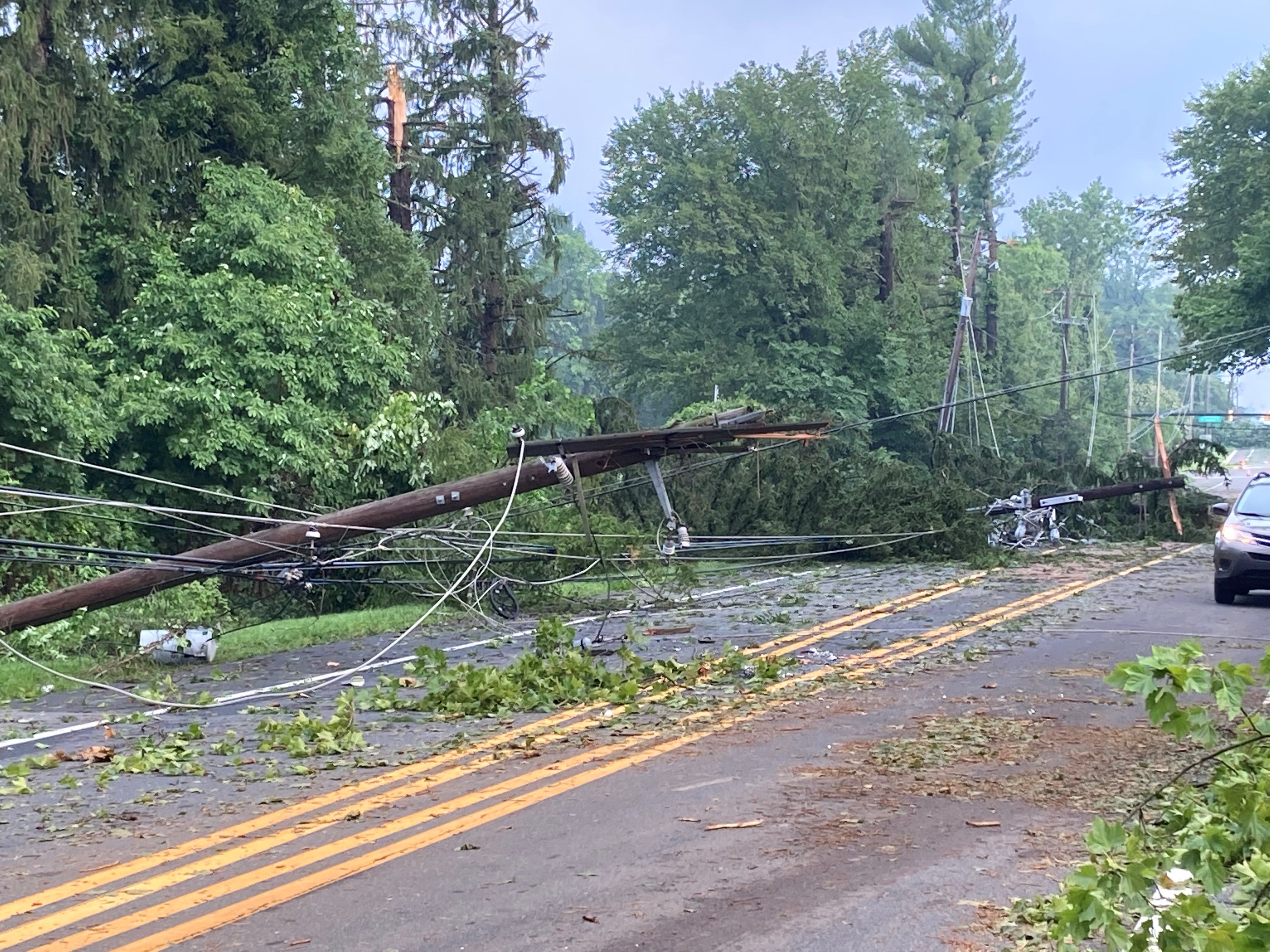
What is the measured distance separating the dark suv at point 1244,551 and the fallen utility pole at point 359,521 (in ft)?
21.4

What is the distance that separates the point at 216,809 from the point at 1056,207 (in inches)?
4098

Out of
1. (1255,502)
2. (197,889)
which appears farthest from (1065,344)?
(197,889)

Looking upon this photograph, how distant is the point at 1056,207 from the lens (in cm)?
10231

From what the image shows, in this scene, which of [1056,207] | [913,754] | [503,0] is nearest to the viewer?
[913,754]

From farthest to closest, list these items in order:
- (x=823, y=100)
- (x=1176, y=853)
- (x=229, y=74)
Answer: (x=823, y=100), (x=229, y=74), (x=1176, y=853)

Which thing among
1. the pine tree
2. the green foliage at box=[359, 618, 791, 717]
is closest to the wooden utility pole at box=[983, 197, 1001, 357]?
the pine tree

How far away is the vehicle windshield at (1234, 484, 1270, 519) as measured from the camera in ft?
55.5

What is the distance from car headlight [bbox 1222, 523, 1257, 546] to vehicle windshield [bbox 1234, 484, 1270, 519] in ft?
1.29

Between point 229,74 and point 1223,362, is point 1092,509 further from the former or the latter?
point 229,74

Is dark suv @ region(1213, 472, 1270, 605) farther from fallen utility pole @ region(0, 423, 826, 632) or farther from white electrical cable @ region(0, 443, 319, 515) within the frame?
white electrical cable @ region(0, 443, 319, 515)

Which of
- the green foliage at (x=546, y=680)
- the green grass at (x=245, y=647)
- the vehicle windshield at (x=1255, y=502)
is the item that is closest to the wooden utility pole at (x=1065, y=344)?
the vehicle windshield at (x=1255, y=502)

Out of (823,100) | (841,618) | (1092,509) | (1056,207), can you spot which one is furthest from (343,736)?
(1056,207)

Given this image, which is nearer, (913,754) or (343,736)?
(913,754)

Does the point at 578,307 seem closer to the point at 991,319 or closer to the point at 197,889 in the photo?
the point at 991,319
